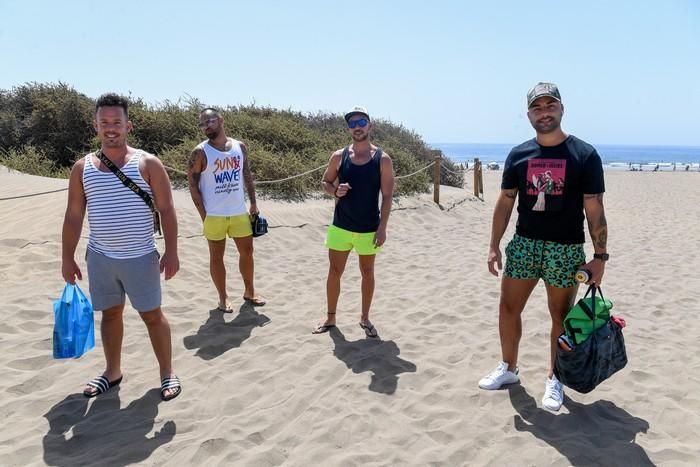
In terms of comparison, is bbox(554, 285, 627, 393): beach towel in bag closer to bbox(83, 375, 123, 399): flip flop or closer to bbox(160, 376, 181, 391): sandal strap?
bbox(160, 376, 181, 391): sandal strap

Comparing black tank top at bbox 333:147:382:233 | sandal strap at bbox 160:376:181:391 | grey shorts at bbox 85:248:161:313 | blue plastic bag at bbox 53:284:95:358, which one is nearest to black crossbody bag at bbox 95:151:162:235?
grey shorts at bbox 85:248:161:313

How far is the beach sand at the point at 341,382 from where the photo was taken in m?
2.68

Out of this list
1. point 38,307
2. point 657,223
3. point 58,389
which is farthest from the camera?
point 657,223

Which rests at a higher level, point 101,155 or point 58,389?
point 101,155

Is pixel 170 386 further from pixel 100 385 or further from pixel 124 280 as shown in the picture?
pixel 124 280

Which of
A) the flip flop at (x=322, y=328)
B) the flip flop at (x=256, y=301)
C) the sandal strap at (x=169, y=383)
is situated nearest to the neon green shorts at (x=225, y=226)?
the flip flop at (x=256, y=301)

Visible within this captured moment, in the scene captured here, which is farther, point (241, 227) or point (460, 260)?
point (460, 260)

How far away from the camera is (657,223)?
1043 centimetres

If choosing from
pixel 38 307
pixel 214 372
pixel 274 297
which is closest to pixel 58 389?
pixel 214 372

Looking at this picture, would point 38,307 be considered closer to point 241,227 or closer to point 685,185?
point 241,227

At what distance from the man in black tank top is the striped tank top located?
1495 mm

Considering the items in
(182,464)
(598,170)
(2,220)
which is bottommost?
(182,464)

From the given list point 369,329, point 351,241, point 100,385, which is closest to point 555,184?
point 351,241

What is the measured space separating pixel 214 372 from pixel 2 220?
5.11 m
